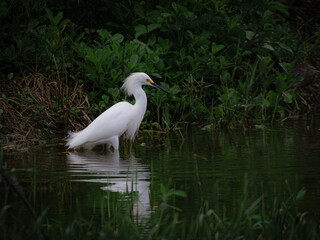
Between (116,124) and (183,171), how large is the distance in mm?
2215

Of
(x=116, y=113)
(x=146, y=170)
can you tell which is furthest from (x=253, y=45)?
(x=146, y=170)

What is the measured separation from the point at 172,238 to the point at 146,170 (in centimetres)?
255

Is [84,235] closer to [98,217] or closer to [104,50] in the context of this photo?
[98,217]

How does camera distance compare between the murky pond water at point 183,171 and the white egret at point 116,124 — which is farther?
the white egret at point 116,124

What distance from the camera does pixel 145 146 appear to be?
7.25m

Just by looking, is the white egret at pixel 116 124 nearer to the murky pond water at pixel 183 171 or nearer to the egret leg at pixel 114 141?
the egret leg at pixel 114 141

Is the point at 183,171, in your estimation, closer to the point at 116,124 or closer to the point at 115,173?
the point at 115,173

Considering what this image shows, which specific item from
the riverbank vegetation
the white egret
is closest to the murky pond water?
the white egret

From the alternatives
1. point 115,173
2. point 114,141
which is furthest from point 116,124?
point 115,173

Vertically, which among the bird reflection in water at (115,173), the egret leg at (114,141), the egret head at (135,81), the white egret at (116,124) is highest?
the egret head at (135,81)

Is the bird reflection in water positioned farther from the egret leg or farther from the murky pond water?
the egret leg

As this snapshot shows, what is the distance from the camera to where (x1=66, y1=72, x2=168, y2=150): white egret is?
7.18 metres

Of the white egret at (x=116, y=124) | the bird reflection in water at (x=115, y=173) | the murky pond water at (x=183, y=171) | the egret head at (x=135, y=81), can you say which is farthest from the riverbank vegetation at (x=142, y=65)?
the bird reflection in water at (x=115, y=173)

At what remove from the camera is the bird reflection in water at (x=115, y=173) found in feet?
14.2
